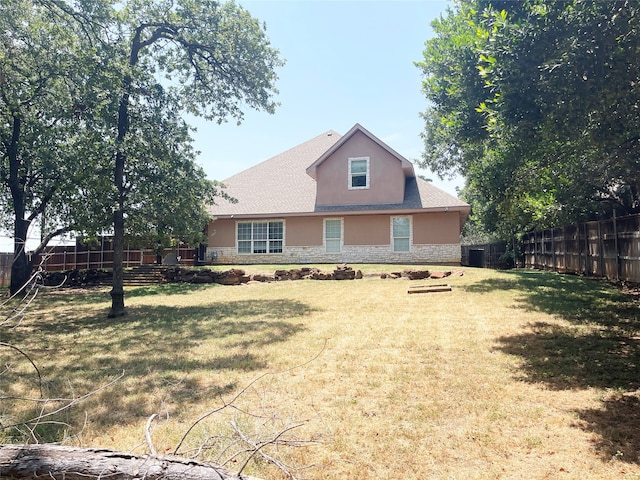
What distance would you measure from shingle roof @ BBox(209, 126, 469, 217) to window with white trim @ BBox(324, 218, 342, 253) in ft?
2.78

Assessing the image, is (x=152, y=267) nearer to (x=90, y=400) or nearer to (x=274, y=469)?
(x=90, y=400)

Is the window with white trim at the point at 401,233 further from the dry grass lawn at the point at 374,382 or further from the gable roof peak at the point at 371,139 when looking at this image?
the dry grass lawn at the point at 374,382

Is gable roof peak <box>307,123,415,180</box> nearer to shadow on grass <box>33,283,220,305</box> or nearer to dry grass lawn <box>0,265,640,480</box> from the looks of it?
shadow on grass <box>33,283,220,305</box>

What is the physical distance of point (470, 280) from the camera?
13.6m

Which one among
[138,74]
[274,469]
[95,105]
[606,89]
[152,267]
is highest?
[138,74]

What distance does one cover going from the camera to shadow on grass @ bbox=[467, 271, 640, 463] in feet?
12.1

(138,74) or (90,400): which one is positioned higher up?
(138,74)

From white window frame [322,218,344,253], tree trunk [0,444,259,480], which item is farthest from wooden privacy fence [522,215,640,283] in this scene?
tree trunk [0,444,259,480]

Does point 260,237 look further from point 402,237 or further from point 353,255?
point 402,237

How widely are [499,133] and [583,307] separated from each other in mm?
4723

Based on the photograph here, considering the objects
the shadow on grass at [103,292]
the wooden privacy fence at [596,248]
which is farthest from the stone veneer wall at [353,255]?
the shadow on grass at [103,292]

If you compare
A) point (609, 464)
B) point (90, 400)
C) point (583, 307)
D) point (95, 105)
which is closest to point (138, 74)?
point (95, 105)

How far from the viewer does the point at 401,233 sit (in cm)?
2069

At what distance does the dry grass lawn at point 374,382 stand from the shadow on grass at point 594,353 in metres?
0.02
